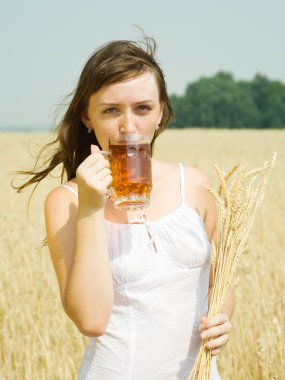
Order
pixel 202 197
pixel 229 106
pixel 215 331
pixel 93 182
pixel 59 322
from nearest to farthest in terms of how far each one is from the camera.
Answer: pixel 93 182 → pixel 215 331 → pixel 202 197 → pixel 59 322 → pixel 229 106

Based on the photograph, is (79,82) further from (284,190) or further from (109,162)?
(284,190)

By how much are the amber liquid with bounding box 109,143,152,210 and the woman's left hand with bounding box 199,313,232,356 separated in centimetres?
43

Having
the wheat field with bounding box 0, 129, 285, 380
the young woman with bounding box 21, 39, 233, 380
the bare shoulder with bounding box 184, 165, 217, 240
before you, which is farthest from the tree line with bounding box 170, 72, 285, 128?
the young woman with bounding box 21, 39, 233, 380

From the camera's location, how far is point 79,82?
7.27 feet

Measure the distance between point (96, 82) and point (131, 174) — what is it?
37 centimetres

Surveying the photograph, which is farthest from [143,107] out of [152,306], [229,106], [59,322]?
[229,106]

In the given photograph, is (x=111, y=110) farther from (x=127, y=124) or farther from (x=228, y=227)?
(x=228, y=227)

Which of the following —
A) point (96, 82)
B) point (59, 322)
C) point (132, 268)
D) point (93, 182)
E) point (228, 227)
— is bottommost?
point (59, 322)

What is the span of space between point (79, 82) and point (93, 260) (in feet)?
2.36

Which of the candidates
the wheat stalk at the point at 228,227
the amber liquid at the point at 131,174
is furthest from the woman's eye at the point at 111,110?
the wheat stalk at the point at 228,227

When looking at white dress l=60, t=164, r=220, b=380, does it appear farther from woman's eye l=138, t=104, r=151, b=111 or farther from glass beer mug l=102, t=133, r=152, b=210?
woman's eye l=138, t=104, r=151, b=111

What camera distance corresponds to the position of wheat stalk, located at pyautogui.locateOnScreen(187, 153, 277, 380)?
6.09 ft

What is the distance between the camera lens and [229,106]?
84.6 metres

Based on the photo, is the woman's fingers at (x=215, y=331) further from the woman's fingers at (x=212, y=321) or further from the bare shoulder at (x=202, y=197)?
the bare shoulder at (x=202, y=197)
